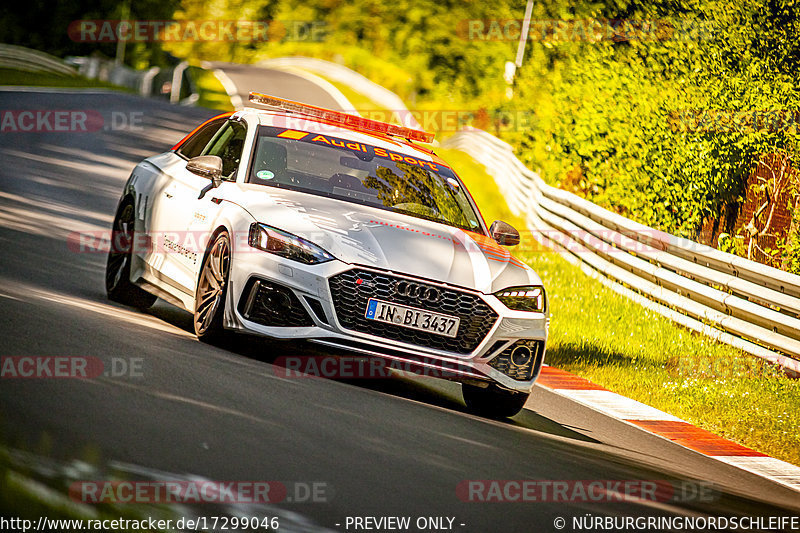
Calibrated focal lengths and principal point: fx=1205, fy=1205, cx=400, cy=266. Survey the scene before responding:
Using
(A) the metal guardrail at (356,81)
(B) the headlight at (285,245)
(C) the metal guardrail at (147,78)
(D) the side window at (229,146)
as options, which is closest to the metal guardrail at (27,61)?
(C) the metal guardrail at (147,78)

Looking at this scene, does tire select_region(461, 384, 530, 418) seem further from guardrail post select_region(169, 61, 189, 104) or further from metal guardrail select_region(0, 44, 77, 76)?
guardrail post select_region(169, 61, 189, 104)

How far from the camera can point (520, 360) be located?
7.98 meters

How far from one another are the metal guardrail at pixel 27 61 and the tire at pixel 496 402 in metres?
40.3

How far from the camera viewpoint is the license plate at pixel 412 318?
749 centimetres

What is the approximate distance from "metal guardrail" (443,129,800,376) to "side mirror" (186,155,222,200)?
5.74m

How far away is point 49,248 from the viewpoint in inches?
463

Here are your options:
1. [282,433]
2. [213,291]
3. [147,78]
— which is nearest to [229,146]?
[213,291]

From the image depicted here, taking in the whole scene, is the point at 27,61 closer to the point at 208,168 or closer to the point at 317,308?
the point at 208,168

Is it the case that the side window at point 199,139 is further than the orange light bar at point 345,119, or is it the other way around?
the orange light bar at point 345,119

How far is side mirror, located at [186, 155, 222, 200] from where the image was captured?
27.9 feet

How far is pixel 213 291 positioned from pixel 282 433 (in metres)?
2.16

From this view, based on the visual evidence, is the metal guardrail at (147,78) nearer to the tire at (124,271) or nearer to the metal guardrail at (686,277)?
the metal guardrail at (686,277)

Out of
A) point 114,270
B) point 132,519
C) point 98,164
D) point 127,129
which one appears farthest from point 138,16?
point 132,519

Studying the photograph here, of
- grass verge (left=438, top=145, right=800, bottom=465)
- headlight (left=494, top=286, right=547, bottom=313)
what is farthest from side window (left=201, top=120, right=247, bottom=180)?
grass verge (left=438, top=145, right=800, bottom=465)
